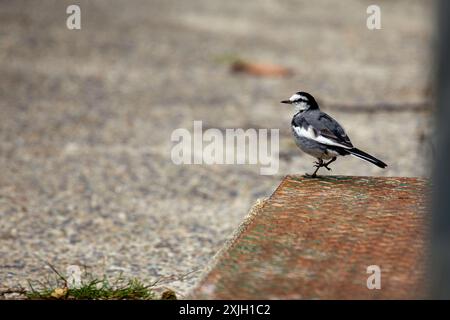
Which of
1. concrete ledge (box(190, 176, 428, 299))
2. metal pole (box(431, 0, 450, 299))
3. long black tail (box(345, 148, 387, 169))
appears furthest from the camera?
long black tail (box(345, 148, 387, 169))

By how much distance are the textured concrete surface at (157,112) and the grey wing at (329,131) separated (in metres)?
0.78

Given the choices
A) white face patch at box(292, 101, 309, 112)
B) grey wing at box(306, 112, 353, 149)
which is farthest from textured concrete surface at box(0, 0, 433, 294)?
white face patch at box(292, 101, 309, 112)

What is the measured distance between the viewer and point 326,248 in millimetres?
3146

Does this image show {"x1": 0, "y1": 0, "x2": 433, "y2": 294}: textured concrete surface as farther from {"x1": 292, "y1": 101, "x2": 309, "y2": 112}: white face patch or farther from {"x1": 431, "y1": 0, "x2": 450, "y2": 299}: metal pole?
{"x1": 292, "y1": 101, "x2": 309, "y2": 112}: white face patch

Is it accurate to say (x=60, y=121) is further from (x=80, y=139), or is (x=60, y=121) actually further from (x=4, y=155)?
(x=4, y=155)

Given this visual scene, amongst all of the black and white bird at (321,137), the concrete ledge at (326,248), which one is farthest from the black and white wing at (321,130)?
the concrete ledge at (326,248)

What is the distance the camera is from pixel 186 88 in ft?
35.9

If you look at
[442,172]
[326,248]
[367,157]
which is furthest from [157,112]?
[442,172]

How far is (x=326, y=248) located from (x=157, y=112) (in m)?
6.73

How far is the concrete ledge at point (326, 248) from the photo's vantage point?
9.18 feet

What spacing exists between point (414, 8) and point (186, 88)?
10590 millimetres

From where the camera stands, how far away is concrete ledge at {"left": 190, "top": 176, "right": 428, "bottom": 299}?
280cm

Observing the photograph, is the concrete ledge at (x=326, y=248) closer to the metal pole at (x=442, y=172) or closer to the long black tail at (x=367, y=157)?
the long black tail at (x=367, y=157)

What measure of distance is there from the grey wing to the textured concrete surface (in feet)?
2.57
